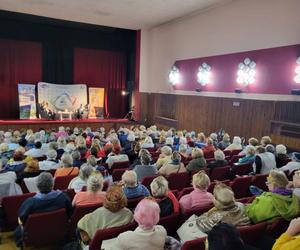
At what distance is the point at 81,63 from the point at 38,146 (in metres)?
9.37

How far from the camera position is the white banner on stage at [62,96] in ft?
44.6

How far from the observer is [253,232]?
2.37 m

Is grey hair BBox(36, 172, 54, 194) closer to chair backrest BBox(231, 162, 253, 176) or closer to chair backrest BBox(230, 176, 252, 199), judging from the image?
chair backrest BBox(230, 176, 252, 199)

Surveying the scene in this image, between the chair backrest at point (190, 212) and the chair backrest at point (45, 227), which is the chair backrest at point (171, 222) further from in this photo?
the chair backrest at point (45, 227)

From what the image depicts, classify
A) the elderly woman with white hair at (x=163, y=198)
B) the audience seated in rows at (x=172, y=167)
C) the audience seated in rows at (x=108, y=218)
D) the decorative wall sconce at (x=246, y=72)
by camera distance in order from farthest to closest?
1. the decorative wall sconce at (x=246, y=72)
2. the audience seated in rows at (x=172, y=167)
3. the elderly woman with white hair at (x=163, y=198)
4. the audience seated in rows at (x=108, y=218)

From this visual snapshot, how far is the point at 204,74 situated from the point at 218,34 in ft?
5.18

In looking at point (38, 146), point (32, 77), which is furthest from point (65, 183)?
point (32, 77)

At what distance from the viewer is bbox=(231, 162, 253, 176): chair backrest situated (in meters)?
5.04

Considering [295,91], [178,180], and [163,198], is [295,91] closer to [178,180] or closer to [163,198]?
[178,180]

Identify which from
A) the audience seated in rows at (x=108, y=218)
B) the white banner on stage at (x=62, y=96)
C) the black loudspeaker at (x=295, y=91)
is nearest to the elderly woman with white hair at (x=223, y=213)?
the audience seated in rows at (x=108, y=218)

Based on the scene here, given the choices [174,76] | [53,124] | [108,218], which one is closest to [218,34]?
[174,76]

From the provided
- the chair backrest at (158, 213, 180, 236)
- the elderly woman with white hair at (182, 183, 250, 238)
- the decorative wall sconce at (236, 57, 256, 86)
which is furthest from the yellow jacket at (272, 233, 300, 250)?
the decorative wall sconce at (236, 57, 256, 86)

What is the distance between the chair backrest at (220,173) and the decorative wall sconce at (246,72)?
5134 millimetres

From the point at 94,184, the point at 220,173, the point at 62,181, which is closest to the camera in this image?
the point at 94,184
